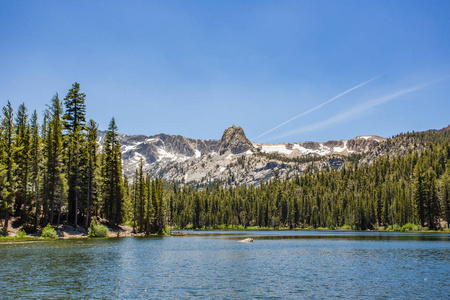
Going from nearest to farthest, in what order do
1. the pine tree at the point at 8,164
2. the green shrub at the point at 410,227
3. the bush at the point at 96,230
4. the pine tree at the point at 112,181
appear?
the pine tree at the point at 8,164
the bush at the point at 96,230
the pine tree at the point at 112,181
the green shrub at the point at 410,227

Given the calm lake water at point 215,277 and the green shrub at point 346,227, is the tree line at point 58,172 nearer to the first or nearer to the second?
the calm lake water at point 215,277

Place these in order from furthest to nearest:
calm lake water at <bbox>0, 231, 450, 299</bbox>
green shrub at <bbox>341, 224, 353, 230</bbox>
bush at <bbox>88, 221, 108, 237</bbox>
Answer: green shrub at <bbox>341, 224, 353, 230</bbox> < bush at <bbox>88, 221, 108, 237</bbox> < calm lake water at <bbox>0, 231, 450, 299</bbox>

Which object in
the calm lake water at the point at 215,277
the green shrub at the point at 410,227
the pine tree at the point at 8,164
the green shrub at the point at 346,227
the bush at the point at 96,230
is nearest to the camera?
the calm lake water at the point at 215,277

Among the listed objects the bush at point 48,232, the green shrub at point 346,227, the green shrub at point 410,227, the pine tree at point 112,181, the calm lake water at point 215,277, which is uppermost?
the pine tree at point 112,181

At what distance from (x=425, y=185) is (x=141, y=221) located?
105 metres

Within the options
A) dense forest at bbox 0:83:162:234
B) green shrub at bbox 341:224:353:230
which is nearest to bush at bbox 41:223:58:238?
dense forest at bbox 0:83:162:234

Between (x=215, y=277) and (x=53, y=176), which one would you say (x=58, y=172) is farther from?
(x=215, y=277)

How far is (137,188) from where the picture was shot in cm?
9631

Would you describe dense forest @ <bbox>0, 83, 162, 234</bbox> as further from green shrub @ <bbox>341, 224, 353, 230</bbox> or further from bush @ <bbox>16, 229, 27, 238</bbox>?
green shrub @ <bbox>341, 224, 353, 230</bbox>

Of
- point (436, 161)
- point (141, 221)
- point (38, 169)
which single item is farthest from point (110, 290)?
point (436, 161)

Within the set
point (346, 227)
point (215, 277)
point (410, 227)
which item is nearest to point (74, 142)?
point (215, 277)

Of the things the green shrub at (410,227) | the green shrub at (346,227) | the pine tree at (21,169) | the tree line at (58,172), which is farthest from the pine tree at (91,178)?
the green shrub at (346,227)

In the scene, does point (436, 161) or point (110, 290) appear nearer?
point (110, 290)

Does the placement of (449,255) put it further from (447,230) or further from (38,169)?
(447,230)
